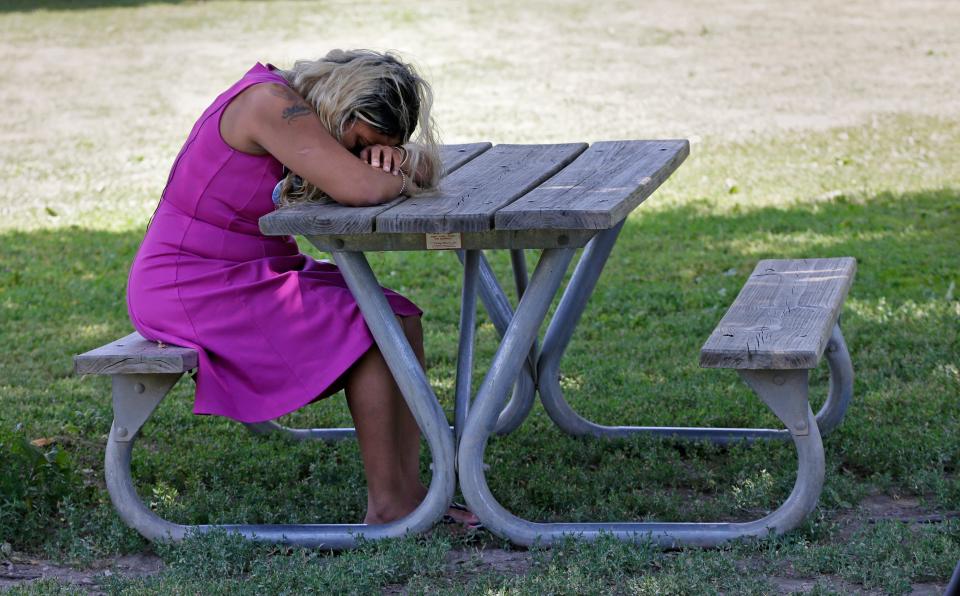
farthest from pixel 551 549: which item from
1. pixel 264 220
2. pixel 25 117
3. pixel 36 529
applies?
pixel 25 117

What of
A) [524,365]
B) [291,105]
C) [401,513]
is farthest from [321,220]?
[524,365]

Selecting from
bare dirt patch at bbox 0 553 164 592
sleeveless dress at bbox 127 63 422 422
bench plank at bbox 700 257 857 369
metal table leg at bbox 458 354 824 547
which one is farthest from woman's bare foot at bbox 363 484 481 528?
bench plank at bbox 700 257 857 369

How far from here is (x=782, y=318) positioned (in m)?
3.47

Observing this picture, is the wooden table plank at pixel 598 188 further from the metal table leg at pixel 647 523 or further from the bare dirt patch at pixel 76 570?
the bare dirt patch at pixel 76 570

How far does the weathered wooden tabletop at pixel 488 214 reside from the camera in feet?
9.74

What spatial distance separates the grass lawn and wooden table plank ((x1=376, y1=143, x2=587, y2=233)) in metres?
0.81

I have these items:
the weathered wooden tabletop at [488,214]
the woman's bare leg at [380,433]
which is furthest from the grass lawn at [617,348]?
the weathered wooden tabletop at [488,214]

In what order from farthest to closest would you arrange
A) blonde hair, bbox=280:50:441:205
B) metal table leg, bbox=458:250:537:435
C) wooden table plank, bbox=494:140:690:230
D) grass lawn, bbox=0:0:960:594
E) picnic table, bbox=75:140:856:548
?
1. metal table leg, bbox=458:250:537:435
2. blonde hair, bbox=280:50:441:205
3. grass lawn, bbox=0:0:960:594
4. picnic table, bbox=75:140:856:548
5. wooden table plank, bbox=494:140:690:230

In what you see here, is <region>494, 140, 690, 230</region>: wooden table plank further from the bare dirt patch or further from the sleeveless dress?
the bare dirt patch

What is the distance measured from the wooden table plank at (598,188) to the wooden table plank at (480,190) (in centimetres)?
5

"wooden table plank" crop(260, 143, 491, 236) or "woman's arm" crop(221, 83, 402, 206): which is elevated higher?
"woman's arm" crop(221, 83, 402, 206)

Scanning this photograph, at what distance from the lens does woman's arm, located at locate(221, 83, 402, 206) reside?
319cm

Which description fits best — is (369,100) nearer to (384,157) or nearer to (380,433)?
(384,157)

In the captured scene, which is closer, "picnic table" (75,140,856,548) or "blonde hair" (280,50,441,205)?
"picnic table" (75,140,856,548)
